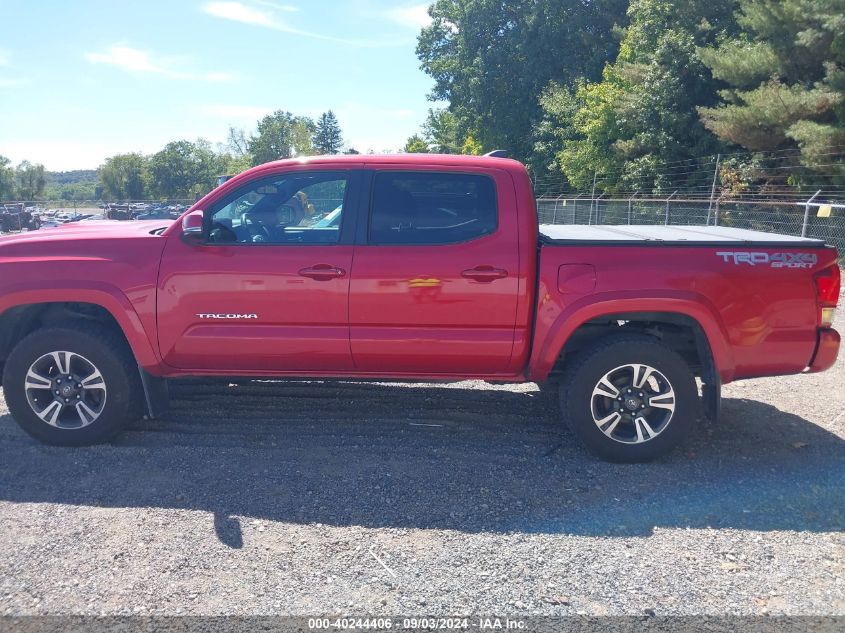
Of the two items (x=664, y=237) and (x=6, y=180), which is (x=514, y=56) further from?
(x=6, y=180)

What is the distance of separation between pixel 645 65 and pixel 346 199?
24.0 metres

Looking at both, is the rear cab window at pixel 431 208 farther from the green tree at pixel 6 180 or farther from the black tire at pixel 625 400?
the green tree at pixel 6 180

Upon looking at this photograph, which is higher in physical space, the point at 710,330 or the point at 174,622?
the point at 710,330

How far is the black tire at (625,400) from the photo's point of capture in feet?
15.3

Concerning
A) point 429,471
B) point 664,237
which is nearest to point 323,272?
point 429,471

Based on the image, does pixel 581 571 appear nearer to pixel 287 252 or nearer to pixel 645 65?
pixel 287 252

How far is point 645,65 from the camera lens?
1016 inches

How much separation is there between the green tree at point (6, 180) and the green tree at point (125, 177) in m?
10.8

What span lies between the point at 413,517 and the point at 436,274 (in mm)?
1513

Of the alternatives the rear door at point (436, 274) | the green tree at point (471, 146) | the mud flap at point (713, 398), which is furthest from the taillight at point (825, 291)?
the green tree at point (471, 146)

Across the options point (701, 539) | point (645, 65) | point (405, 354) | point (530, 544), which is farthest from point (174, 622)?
point (645, 65)

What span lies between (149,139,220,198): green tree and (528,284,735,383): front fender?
275ft

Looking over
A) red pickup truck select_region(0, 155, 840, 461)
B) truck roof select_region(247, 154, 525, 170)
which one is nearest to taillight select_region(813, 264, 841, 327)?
red pickup truck select_region(0, 155, 840, 461)

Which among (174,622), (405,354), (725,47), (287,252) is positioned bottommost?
(174,622)
